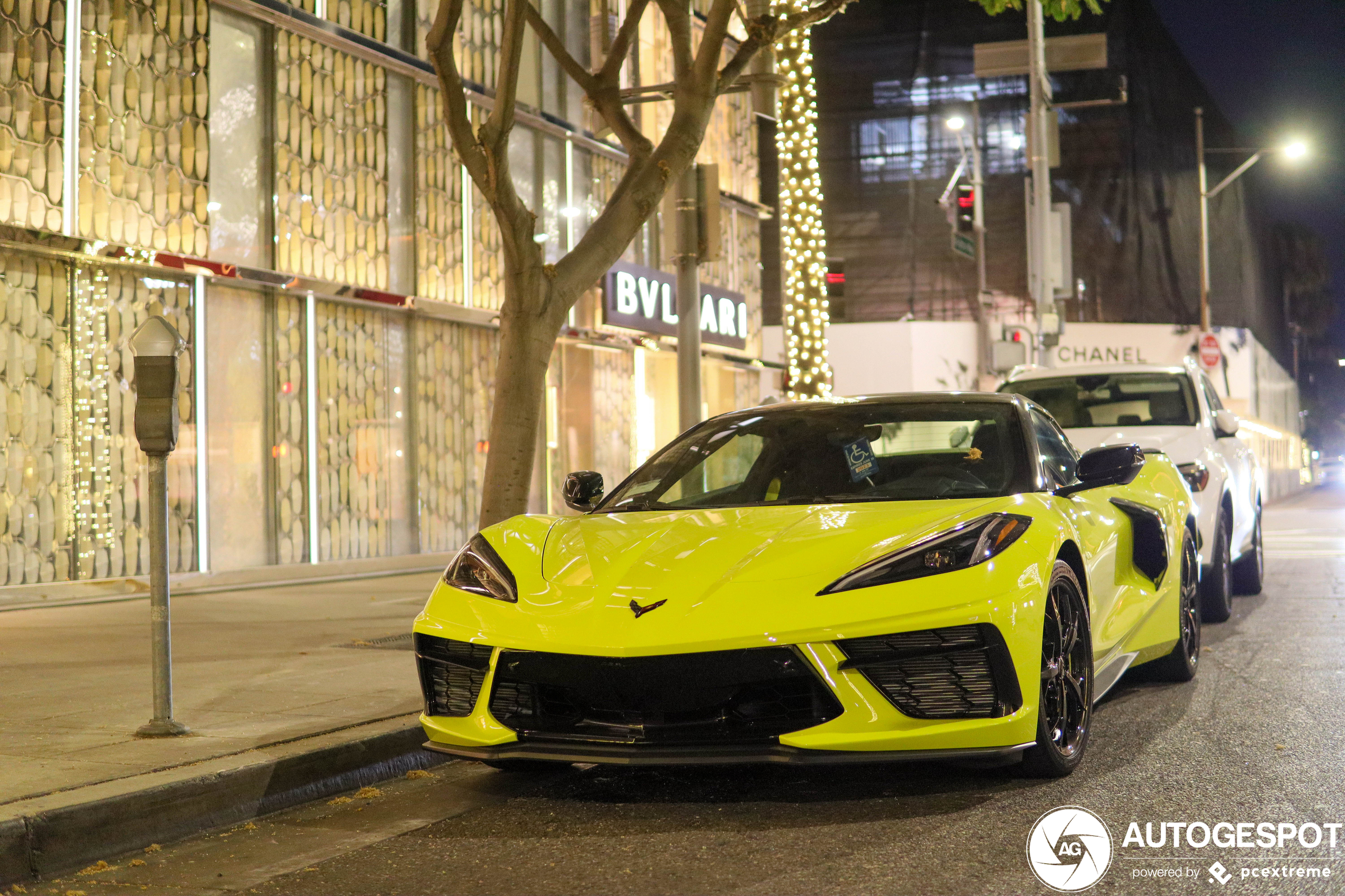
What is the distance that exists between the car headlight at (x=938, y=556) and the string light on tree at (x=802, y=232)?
14.3 metres

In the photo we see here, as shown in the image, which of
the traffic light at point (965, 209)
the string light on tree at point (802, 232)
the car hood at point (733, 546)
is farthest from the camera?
the traffic light at point (965, 209)

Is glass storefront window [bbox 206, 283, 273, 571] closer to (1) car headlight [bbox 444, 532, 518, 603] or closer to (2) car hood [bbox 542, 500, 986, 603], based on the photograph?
(1) car headlight [bbox 444, 532, 518, 603]

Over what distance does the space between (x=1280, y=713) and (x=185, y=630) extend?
6.73m

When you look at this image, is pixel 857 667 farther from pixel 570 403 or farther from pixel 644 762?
pixel 570 403

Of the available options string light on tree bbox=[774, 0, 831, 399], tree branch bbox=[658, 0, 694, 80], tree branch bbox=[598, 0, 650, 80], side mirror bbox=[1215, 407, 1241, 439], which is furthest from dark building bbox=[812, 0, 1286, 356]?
tree branch bbox=[598, 0, 650, 80]

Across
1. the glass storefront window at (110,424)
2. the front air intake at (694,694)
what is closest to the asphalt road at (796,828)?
the front air intake at (694,694)

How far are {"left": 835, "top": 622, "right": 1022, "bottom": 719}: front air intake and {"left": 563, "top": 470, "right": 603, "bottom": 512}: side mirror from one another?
1905mm

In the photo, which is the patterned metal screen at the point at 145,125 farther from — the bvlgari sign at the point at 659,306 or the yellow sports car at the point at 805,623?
the yellow sports car at the point at 805,623

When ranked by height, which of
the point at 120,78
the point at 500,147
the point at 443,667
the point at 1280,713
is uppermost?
the point at 120,78

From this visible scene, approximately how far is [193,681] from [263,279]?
289 inches

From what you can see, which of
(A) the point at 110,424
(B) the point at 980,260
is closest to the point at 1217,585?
(A) the point at 110,424

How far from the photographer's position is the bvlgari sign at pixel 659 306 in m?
20.0

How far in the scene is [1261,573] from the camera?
39.5 ft

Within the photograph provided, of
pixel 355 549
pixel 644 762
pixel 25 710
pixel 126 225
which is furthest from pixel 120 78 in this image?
pixel 644 762
